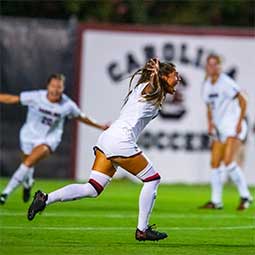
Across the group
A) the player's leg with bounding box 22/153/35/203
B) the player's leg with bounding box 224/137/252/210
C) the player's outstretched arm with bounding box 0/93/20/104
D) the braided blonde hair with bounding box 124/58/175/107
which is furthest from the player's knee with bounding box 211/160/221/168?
the braided blonde hair with bounding box 124/58/175/107

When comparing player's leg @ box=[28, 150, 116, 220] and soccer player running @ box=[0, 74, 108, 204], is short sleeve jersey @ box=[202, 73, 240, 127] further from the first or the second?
player's leg @ box=[28, 150, 116, 220]

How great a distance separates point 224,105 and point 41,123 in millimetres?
2900

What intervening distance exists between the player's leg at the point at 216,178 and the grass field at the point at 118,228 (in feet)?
0.73

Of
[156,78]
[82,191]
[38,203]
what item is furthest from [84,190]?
[156,78]

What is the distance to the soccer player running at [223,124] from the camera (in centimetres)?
1791

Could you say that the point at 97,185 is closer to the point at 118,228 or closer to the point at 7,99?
the point at 118,228

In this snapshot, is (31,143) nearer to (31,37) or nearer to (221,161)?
(221,161)

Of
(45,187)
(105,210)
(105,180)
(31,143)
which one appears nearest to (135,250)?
(105,180)

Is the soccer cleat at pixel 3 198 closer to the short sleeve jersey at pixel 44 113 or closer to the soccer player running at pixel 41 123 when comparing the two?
the soccer player running at pixel 41 123

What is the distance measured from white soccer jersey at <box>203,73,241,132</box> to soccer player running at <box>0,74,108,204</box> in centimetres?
212

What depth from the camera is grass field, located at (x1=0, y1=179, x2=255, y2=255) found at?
467 inches

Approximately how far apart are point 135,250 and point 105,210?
17.2 ft

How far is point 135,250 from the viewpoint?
11695 millimetres

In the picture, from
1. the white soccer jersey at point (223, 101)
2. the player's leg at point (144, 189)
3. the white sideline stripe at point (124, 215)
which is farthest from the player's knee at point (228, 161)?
the player's leg at point (144, 189)
